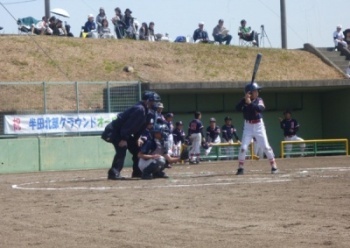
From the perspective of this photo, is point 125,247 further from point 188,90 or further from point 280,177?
point 188,90

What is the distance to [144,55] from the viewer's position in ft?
126

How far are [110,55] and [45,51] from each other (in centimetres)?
281

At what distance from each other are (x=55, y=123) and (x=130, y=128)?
9.66 m

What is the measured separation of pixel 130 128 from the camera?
688 inches

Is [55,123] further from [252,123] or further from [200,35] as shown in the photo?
[200,35]

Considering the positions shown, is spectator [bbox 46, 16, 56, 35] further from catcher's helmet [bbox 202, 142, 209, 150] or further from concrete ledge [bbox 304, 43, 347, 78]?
concrete ledge [bbox 304, 43, 347, 78]

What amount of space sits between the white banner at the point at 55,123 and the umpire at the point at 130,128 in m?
8.69

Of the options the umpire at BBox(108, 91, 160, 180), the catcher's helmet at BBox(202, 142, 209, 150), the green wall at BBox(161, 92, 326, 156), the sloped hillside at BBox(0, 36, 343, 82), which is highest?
the sloped hillside at BBox(0, 36, 343, 82)

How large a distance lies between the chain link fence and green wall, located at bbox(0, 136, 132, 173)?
3.02 ft

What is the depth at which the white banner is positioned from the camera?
26062 mm

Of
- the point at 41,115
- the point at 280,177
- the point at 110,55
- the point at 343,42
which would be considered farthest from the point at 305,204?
the point at 343,42

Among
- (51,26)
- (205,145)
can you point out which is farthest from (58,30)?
(205,145)

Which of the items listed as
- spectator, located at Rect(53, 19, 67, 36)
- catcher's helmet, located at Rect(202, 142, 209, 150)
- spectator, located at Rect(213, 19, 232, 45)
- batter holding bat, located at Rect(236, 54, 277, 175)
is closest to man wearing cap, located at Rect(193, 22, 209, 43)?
spectator, located at Rect(213, 19, 232, 45)

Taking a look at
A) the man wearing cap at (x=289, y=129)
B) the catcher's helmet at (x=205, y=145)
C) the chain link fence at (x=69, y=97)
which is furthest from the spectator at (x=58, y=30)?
the catcher's helmet at (x=205, y=145)
